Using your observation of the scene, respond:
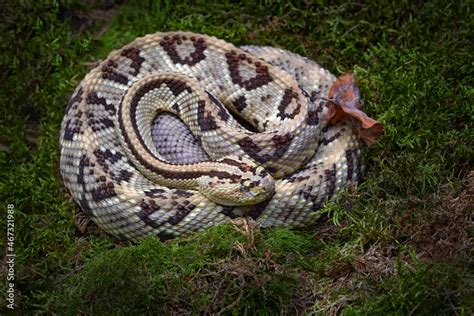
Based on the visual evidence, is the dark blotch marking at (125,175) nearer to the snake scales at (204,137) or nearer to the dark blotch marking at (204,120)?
the snake scales at (204,137)

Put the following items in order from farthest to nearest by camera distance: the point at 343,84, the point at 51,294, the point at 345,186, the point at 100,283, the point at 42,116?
the point at 42,116 → the point at 343,84 → the point at 345,186 → the point at 51,294 → the point at 100,283

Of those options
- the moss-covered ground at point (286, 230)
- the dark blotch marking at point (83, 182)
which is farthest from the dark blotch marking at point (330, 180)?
the dark blotch marking at point (83, 182)

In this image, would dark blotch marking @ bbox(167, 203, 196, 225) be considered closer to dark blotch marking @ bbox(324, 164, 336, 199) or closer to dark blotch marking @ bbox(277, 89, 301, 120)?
dark blotch marking @ bbox(324, 164, 336, 199)

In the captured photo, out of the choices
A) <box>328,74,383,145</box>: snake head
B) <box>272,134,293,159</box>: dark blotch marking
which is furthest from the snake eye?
<box>328,74,383,145</box>: snake head

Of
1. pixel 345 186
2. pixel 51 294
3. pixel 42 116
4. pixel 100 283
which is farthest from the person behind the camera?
pixel 42 116

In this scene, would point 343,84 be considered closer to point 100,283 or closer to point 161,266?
point 161,266

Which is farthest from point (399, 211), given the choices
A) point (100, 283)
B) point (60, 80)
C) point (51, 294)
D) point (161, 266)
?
point (60, 80)

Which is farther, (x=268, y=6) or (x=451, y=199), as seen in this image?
(x=268, y=6)
